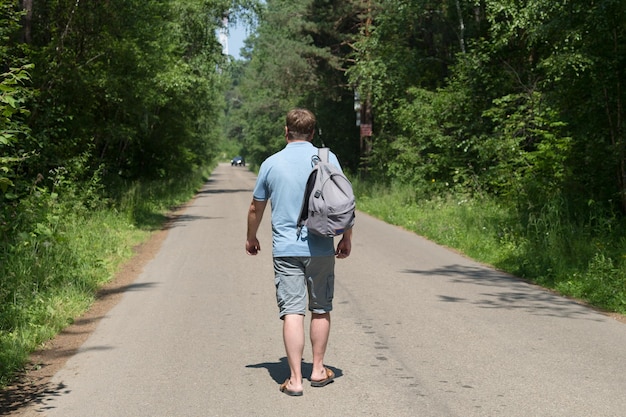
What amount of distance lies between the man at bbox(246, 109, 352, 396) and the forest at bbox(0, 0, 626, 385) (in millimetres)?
2380

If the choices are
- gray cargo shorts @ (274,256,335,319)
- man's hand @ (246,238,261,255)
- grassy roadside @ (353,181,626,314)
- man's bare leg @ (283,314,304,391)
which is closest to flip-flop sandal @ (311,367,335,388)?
man's bare leg @ (283,314,304,391)

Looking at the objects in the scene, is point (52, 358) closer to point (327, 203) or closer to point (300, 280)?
point (300, 280)

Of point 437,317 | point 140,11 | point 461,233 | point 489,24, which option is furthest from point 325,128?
point 437,317

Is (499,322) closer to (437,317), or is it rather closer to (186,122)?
(437,317)

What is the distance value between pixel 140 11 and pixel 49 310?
1382 centimetres

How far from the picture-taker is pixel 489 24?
25203 mm

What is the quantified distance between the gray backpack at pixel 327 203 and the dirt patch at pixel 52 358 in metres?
2.25

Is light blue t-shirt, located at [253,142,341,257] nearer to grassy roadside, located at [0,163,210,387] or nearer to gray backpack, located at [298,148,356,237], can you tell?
gray backpack, located at [298,148,356,237]

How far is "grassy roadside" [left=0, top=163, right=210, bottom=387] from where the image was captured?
8188 mm

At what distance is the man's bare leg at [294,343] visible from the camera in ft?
19.6

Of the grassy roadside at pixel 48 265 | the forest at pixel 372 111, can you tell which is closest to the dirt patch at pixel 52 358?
the grassy roadside at pixel 48 265

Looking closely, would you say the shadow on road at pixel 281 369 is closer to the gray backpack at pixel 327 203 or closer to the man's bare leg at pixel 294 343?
the man's bare leg at pixel 294 343

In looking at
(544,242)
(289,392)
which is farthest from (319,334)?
(544,242)

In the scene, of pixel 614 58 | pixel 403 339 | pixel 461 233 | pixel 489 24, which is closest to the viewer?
pixel 403 339
